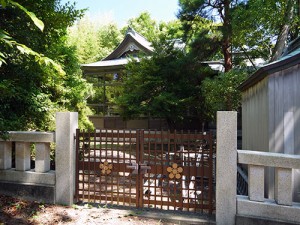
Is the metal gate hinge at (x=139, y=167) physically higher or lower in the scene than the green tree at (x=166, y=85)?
lower

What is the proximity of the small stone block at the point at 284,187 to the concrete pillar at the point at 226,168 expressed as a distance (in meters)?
0.58

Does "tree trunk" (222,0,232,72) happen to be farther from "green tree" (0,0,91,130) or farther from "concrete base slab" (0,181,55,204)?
"concrete base slab" (0,181,55,204)

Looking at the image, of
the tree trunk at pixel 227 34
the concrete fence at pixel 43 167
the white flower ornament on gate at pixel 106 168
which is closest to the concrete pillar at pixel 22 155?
the concrete fence at pixel 43 167

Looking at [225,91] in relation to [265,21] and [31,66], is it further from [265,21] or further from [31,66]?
[31,66]

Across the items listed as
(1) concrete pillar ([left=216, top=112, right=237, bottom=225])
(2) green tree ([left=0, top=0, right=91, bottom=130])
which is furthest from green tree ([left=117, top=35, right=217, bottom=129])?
(1) concrete pillar ([left=216, top=112, right=237, bottom=225])

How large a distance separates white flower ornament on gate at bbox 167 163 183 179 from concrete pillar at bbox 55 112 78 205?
1738 millimetres

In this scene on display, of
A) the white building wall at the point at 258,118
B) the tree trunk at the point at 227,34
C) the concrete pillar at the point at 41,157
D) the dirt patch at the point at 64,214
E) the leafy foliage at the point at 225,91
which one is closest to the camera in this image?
the dirt patch at the point at 64,214

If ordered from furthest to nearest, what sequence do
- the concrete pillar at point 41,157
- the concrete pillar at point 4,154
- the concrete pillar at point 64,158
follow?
1. the concrete pillar at point 4,154
2. the concrete pillar at point 41,157
3. the concrete pillar at point 64,158

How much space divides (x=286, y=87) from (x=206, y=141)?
1918 millimetres

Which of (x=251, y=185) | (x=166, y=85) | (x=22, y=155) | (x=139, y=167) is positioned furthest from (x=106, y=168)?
(x=166, y=85)

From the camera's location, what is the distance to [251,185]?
3.65 meters

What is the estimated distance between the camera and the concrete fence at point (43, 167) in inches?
A: 171

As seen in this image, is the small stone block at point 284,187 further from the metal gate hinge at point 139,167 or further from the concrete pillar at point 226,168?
the metal gate hinge at point 139,167

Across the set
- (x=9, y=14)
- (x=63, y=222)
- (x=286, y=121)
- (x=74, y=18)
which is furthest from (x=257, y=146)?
(x=9, y=14)
